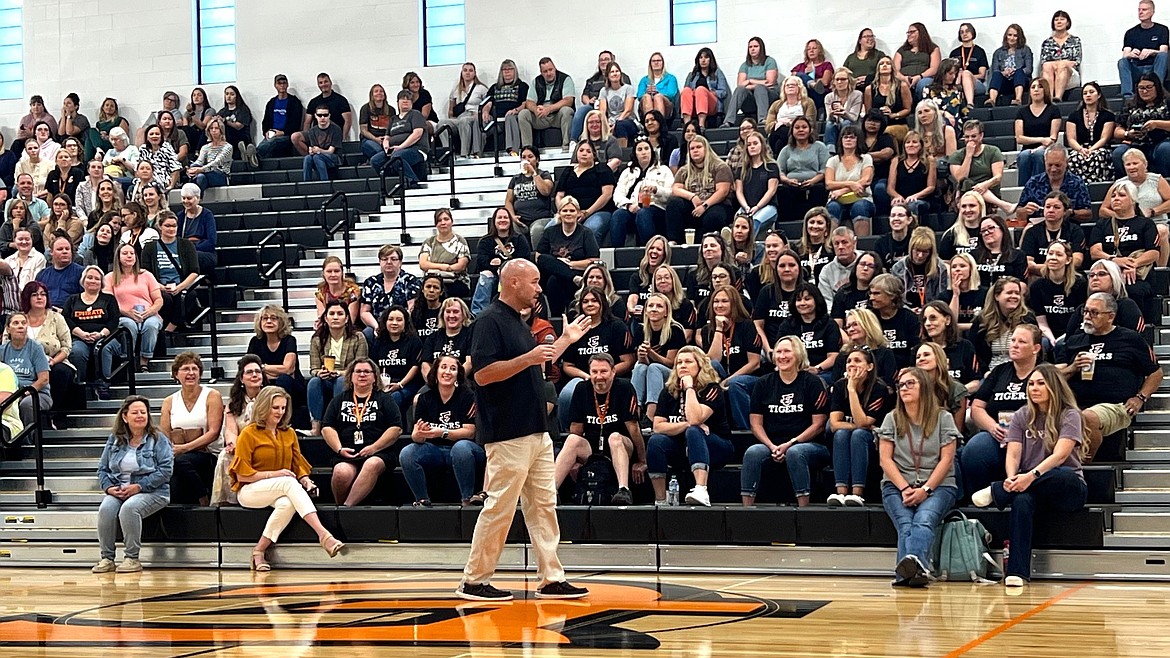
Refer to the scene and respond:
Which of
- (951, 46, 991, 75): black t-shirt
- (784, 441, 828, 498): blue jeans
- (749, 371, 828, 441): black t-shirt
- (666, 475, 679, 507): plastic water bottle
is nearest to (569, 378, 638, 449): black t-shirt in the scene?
(666, 475, 679, 507): plastic water bottle

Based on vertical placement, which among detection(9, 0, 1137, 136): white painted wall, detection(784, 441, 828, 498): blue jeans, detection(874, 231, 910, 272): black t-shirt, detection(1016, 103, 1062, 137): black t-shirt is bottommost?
detection(784, 441, 828, 498): blue jeans

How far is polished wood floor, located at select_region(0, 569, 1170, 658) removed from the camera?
5848mm

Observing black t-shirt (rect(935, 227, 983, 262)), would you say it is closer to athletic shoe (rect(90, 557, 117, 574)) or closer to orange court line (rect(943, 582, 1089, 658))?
orange court line (rect(943, 582, 1089, 658))

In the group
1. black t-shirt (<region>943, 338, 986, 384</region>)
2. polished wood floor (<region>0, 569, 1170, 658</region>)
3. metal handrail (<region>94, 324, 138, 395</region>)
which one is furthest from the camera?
metal handrail (<region>94, 324, 138, 395</region>)

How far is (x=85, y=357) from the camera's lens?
501 inches

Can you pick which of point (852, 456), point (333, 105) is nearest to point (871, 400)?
point (852, 456)

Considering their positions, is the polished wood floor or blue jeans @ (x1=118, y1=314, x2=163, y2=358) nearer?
the polished wood floor

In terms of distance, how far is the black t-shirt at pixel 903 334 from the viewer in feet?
32.6

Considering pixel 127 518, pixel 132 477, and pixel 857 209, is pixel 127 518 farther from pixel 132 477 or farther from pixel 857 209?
pixel 857 209

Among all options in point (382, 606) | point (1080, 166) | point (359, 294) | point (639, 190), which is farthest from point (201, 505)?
point (1080, 166)

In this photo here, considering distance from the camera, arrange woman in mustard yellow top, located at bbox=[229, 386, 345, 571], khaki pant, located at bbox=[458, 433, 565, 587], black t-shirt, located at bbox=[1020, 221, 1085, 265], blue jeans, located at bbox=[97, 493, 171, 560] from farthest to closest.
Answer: black t-shirt, located at bbox=[1020, 221, 1085, 265] < blue jeans, located at bbox=[97, 493, 171, 560] < woman in mustard yellow top, located at bbox=[229, 386, 345, 571] < khaki pant, located at bbox=[458, 433, 565, 587]

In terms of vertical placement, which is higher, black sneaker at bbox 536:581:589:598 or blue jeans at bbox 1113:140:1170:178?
blue jeans at bbox 1113:140:1170:178

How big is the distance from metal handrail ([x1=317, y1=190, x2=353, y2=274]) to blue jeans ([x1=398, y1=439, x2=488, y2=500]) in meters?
4.26

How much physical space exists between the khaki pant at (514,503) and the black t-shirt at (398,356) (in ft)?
13.3
